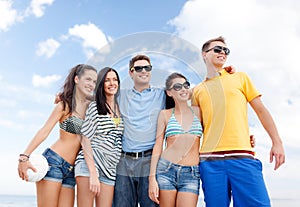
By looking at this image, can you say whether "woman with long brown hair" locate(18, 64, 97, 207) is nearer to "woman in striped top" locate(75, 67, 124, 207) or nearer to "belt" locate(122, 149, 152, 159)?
"woman in striped top" locate(75, 67, 124, 207)

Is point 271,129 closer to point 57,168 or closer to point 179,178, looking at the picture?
point 179,178

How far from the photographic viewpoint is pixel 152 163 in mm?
4391

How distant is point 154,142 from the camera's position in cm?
449

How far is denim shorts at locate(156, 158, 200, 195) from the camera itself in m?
4.26

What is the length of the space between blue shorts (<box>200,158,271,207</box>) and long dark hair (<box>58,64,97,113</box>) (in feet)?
6.41

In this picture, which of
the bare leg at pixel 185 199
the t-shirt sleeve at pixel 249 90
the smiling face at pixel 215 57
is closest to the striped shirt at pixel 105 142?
the bare leg at pixel 185 199

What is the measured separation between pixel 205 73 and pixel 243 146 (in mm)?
1064

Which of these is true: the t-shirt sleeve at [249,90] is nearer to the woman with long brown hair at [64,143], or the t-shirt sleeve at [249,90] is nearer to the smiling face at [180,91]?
the smiling face at [180,91]

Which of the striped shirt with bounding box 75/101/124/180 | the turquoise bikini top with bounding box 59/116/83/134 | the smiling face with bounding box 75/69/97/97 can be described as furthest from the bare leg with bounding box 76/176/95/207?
the smiling face with bounding box 75/69/97/97

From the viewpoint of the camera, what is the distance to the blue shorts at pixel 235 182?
13.7 feet

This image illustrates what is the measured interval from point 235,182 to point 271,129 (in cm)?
88

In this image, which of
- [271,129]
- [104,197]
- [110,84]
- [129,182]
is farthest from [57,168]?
[271,129]

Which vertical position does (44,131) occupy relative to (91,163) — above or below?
above

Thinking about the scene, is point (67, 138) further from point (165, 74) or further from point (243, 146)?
point (243, 146)
